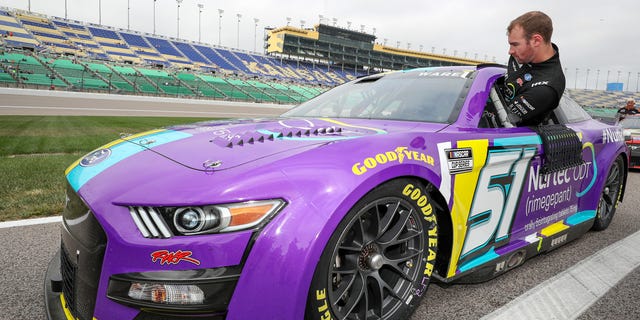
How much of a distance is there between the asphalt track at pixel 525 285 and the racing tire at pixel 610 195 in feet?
0.69

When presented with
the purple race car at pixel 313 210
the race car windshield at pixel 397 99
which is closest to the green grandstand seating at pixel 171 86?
the race car windshield at pixel 397 99

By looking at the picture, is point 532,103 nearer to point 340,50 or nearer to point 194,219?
point 194,219

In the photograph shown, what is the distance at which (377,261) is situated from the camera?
1.77 metres

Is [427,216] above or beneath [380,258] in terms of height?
above

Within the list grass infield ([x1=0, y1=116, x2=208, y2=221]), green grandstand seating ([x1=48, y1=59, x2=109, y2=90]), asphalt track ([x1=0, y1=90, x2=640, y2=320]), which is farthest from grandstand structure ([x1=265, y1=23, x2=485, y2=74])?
asphalt track ([x1=0, y1=90, x2=640, y2=320])

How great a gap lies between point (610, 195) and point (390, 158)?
3.28m

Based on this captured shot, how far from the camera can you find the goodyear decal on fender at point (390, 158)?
5.30 ft

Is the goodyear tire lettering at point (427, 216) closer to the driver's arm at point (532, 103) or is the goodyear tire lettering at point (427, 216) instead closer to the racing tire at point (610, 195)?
the driver's arm at point (532, 103)

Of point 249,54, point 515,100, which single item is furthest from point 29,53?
point 515,100

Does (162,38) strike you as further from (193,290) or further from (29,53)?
(193,290)

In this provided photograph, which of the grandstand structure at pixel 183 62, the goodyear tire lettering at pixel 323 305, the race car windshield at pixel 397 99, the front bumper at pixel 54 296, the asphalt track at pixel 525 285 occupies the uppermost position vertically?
the grandstand structure at pixel 183 62

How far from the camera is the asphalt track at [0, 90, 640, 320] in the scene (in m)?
2.10

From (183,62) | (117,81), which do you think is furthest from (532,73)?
(183,62)

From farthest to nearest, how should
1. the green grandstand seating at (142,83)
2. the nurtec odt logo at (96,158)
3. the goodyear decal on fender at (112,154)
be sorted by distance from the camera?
the green grandstand seating at (142,83) < the nurtec odt logo at (96,158) < the goodyear decal on fender at (112,154)
